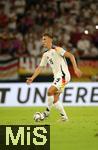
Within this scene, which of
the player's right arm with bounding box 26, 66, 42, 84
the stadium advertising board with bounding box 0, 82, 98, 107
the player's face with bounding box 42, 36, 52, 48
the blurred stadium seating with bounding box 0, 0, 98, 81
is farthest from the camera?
the blurred stadium seating with bounding box 0, 0, 98, 81

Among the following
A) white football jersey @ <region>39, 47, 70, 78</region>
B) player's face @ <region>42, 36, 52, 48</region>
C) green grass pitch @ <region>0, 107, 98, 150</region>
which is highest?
player's face @ <region>42, 36, 52, 48</region>

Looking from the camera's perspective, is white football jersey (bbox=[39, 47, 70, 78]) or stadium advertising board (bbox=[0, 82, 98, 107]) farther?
stadium advertising board (bbox=[0, 82, 98, 107])

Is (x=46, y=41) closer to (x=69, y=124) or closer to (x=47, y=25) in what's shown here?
(x=69, y=124)

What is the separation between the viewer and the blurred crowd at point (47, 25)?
23.1 metres

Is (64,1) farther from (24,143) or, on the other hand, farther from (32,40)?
(24,143)

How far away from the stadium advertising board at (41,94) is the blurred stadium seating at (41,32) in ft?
20.9

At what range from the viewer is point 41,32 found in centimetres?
2364

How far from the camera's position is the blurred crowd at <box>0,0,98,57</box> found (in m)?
23.1

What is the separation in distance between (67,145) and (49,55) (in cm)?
330

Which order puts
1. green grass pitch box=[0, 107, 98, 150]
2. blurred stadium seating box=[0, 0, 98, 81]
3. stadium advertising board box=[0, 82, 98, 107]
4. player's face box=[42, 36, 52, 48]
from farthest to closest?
blurred stadium seating box=[0, 0, 98, 81] → stadium advertising board box=[0, 82, 98, 107] → player's face box=[42, 36, 52, 48] → green grass pitch box=[0, 107, 98, 150]

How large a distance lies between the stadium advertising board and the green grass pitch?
1.12ft

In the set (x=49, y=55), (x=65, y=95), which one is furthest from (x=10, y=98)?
(x=49, y=55)

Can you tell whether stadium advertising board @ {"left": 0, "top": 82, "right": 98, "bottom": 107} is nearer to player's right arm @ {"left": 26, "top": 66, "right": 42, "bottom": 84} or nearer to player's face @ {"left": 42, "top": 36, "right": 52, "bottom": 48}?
player's right arm @ {"left": 26, "top": 66, "right": 42, "bottom": 84}

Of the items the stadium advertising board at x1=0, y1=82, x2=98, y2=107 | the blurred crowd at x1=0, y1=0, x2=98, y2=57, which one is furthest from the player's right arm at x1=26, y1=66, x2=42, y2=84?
the blurred crowd at x1=0, y1=0, x2=98, y2=57
